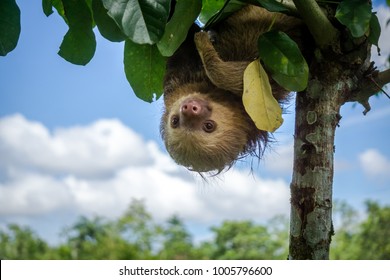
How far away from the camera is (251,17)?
260cm

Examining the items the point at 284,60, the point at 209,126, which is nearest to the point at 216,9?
the point at 209,126

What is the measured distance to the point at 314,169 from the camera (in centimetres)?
205

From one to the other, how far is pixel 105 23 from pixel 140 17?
35 centimetres

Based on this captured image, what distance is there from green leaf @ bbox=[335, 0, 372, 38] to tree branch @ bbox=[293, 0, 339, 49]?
0.34ft

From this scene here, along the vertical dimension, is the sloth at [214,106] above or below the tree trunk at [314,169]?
above

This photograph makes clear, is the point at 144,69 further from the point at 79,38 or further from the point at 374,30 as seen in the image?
the point at 374,30

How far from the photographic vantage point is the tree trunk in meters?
2.03

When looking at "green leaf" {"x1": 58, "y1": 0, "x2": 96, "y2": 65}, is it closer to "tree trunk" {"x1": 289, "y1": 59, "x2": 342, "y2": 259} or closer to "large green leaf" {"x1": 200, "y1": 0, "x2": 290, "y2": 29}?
"large green leaf" {"x1": 200, "y1": 0, "x2": 290, "y2": 29}

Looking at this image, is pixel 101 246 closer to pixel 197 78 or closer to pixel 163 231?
pixel 163 231

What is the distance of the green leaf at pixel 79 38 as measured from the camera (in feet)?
6.32

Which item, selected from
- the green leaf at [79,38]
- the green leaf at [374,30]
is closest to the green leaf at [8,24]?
the green leaf at [79,38]

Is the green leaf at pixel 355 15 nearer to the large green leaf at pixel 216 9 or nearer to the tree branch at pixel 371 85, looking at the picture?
→ the tree branch at pixel 371 85

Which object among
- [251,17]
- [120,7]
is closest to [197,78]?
[251,17]

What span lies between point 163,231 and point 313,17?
17.3 ft
